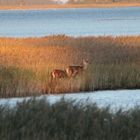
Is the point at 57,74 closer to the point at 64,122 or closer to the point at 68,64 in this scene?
the point at 68,64

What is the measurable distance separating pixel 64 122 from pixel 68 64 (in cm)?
1464

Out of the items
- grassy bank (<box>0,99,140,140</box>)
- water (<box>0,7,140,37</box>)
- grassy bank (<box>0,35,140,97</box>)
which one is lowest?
Answer: water (<box>0,7,140,37</box>)

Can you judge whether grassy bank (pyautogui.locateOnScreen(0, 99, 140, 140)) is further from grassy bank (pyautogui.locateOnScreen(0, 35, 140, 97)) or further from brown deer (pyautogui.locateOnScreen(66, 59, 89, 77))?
brown deer (pyautogui.locateOnScreen(66, 59, 89, 77))

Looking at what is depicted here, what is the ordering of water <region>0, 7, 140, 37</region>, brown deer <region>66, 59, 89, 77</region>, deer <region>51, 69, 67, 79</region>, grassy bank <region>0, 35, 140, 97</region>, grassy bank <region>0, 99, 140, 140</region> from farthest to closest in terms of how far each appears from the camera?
water <region>0, 7, 140, 37</region> → brown deer <region>66, 59, 89, 77</region> → deer <region>51, 69, 67, 79</region> → grassy bank <region>0, 35, 140, 97</region> → grassy bank <region>0, 99, 140, 140</region>

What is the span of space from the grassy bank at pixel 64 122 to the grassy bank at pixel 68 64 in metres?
9.65

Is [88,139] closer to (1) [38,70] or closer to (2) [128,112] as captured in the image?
(2) [128,112]

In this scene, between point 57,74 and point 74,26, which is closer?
point 57,74

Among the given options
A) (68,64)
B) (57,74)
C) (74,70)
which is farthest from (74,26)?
(57,74)

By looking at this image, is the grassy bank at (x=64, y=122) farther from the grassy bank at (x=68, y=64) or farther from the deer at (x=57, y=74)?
the deer at (x=57, y=74)

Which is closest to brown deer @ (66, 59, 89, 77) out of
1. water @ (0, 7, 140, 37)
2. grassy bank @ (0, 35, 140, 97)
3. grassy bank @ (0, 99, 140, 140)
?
grassy bank @ (0, 35, 140, 97)

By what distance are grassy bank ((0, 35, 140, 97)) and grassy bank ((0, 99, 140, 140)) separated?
31.7 feet

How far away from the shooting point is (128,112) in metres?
10.2

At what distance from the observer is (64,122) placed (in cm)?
962

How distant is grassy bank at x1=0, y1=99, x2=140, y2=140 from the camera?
9055 millimetres
